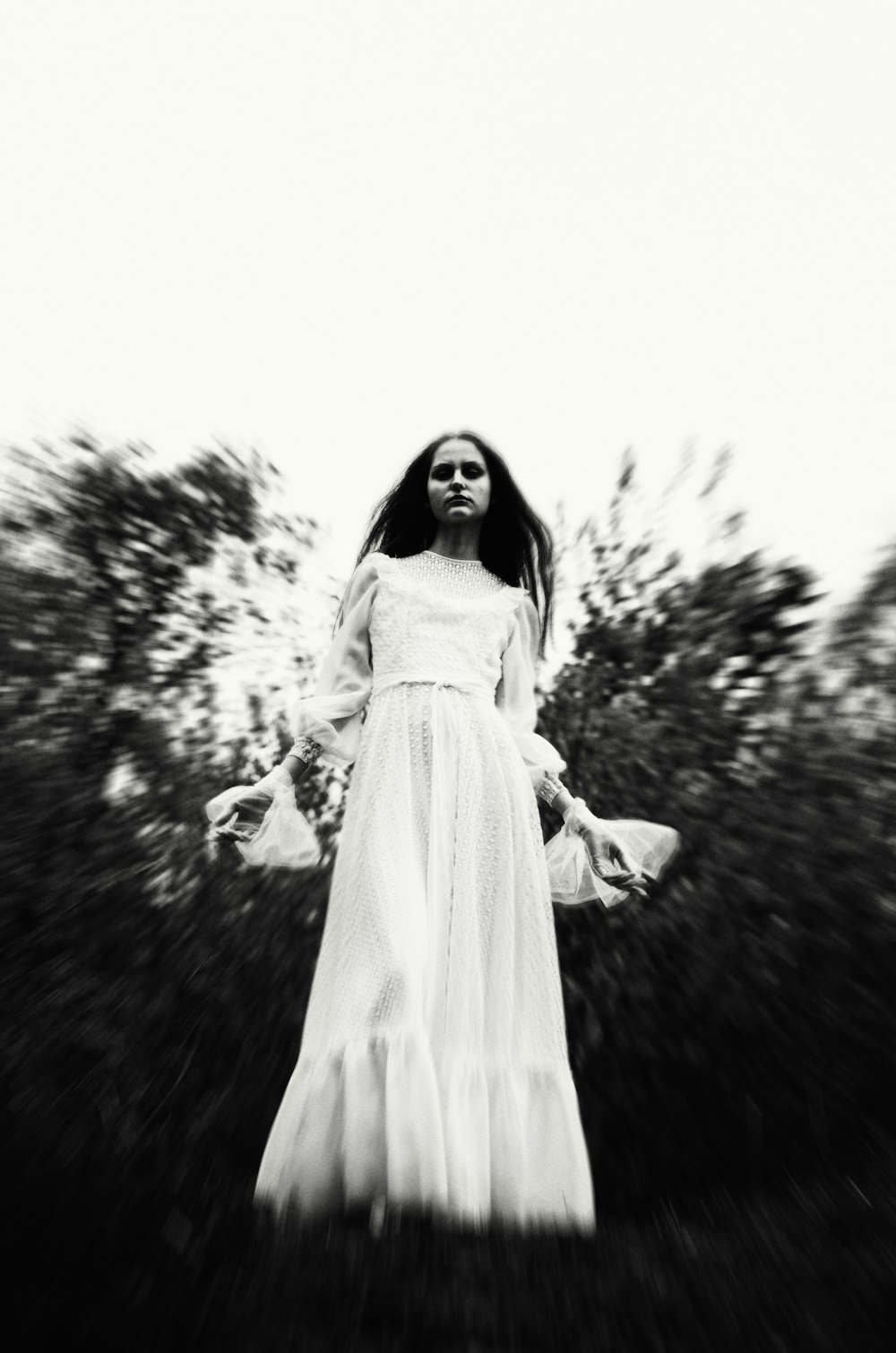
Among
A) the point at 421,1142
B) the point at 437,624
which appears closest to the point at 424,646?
the point at 437,624

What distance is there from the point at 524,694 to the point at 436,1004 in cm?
88

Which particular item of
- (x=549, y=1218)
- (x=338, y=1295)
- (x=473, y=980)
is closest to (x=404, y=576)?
(x=473, y=980)

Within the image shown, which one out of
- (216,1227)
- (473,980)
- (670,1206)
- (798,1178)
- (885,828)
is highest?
(885,828)

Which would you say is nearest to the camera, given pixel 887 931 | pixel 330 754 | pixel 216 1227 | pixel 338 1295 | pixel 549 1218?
pixel 338 1295

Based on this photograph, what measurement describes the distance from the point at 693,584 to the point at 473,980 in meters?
2.29

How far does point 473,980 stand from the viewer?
2301mm

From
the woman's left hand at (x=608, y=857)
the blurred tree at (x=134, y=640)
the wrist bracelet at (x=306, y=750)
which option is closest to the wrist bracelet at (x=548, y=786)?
the woman's left hand at (x=608, y=857)

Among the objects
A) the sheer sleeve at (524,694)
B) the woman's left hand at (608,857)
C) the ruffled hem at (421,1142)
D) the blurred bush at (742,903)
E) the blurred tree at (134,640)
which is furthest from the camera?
the blurred tree at (134,640)

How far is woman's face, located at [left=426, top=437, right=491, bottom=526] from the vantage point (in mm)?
2820

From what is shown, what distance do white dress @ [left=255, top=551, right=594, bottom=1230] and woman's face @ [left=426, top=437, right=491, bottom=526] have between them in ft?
0.50

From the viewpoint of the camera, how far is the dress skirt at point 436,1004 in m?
2.08

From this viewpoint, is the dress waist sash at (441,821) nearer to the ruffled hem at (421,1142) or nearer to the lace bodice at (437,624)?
the lace bodice at (437,624)

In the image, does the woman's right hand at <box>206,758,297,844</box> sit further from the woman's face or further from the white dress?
the woman's face

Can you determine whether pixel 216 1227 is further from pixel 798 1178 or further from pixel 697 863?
pixel 697 863
